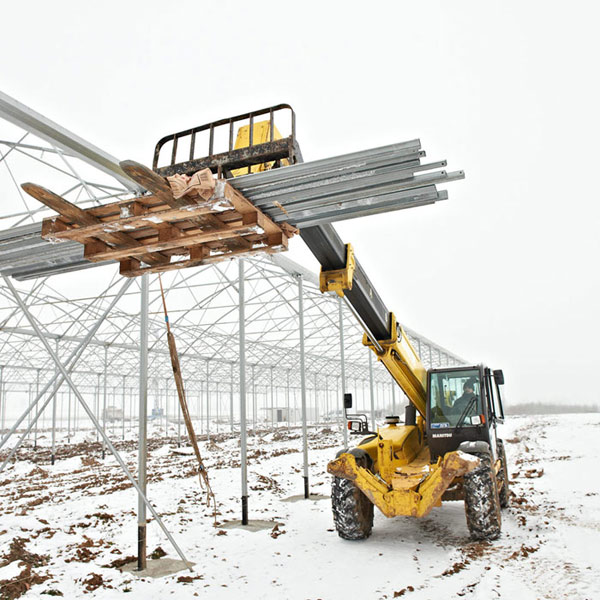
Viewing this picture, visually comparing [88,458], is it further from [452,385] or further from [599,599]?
[599,599]

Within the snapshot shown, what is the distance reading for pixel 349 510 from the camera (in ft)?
26.4

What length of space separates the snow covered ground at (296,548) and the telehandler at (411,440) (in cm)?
60

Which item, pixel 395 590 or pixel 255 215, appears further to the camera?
pixel 395 590

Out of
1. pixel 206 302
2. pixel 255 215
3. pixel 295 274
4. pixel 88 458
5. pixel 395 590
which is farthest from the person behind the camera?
pixel 88 458

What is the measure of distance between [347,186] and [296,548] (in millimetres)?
5805

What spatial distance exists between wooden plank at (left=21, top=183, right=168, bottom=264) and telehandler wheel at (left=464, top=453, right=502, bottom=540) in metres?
5.78

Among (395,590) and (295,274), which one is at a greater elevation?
(295,274)

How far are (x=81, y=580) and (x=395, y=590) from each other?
3.90 m

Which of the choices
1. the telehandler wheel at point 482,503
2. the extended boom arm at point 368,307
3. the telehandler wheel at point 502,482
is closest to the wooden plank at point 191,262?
the extended boom arm at point 368,307

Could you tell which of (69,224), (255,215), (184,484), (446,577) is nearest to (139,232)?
(69,224)

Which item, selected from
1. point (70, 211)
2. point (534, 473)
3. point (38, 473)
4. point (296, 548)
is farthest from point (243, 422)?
point (38, 473)

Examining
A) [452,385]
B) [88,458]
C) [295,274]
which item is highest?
[295,274]

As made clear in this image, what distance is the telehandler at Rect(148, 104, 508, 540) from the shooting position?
6652 mm

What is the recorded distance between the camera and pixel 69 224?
4.55 metres
